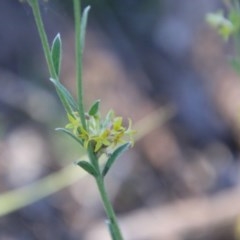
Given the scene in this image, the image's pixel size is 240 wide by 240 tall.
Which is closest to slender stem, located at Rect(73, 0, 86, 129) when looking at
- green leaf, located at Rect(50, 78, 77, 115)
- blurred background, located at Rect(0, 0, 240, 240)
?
green leaf, located at Rect(50, 78, 77, 115)

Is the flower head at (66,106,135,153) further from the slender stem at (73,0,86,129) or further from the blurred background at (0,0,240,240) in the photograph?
the blurred background at (0,0,240,240)

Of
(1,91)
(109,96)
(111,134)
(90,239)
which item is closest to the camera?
(111,134)

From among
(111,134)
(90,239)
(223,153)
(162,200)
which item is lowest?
(111,134)

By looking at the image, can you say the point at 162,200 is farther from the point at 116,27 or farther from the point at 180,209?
the point at 116,27

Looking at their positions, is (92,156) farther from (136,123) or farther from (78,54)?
(136,123)

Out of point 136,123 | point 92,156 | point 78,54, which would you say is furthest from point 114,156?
point 136,123

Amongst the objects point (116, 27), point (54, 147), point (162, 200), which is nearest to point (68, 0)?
point (54, 147)

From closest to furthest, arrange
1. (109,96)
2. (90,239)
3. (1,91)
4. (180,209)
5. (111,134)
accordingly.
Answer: (111,134), (90,239), (180,209), (1,91), (109,96)
